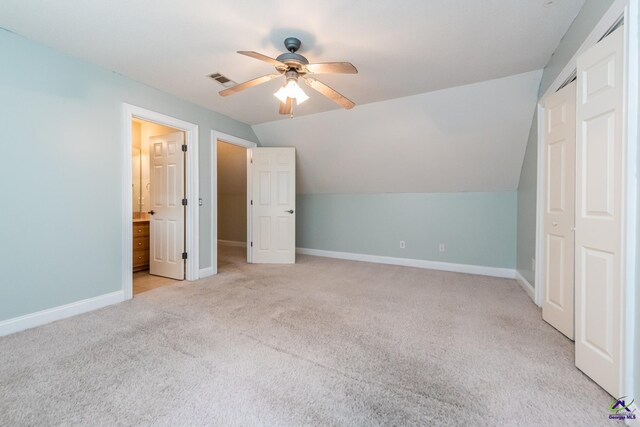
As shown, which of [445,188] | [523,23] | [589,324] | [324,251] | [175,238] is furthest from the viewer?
[324,251]

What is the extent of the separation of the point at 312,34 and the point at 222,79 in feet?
4.23

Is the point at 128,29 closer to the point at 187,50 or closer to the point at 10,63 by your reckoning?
the point at 187,50

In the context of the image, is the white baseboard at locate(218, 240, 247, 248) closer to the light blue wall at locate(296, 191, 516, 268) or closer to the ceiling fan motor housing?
the light blue wall at locate(296, 191, 516, 268)

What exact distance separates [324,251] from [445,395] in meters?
4.14

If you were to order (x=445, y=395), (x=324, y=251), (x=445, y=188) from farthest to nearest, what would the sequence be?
(x=324, y=251) < (x=445, y=188) < (x=445, y=395)

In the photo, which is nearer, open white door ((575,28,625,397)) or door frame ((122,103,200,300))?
open white door ((575,28,625,397))

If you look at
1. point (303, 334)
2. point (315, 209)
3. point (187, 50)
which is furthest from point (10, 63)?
point (315, 209)

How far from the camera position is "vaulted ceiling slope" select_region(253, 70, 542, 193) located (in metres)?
3.20

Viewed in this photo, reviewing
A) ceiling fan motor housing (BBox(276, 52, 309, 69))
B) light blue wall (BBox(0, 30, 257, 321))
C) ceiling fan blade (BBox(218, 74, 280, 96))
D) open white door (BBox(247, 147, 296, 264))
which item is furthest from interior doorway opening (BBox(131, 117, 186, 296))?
ceiling fan motor housing (BBox(276, 52, 309, 69))

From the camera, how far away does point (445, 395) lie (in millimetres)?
1476

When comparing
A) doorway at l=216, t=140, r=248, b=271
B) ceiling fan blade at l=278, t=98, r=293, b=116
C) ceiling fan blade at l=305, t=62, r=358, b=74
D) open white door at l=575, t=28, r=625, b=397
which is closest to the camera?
open white door at l=575, t=28, r=625, b=397

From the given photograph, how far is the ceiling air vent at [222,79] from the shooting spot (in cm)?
288

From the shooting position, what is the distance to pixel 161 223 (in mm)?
3891

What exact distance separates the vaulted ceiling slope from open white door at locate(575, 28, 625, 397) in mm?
1499
